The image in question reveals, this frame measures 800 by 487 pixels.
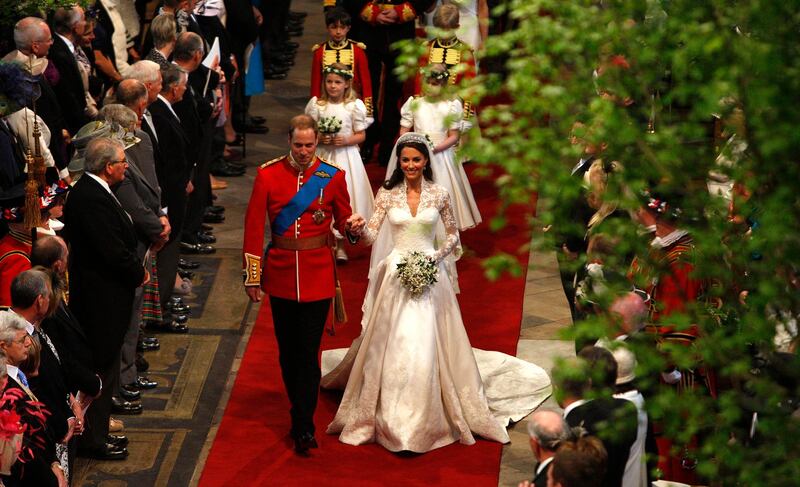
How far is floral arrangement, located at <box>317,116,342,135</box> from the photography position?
34.0 ft

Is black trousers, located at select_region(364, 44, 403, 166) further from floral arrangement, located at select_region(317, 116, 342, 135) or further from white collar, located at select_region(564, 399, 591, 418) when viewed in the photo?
white collar, located at select_region(564, 399, 591, 418)

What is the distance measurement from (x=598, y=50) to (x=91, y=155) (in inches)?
174

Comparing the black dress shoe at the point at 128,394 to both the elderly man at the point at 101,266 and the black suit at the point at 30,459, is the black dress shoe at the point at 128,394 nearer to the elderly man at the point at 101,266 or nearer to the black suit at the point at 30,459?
the elderly man at the point at 101,266

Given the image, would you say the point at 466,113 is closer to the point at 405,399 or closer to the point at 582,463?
the point at 405,399

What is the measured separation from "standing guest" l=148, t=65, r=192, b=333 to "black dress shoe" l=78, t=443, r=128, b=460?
1.80 metres

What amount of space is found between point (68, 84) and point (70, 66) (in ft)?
0.43

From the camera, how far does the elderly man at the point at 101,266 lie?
758cm

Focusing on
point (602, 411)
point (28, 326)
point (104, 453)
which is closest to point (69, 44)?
point (104, 453)

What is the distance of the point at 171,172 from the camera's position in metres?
9.49

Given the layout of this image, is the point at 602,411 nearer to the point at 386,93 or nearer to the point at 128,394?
the point at 128,394

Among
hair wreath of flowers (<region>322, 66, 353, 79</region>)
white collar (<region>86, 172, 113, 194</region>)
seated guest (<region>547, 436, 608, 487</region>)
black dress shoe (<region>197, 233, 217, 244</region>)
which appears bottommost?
black dress shoe (<region>197, 233, 217, 244</region>)

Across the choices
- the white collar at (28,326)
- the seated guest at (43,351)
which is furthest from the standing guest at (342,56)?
the white collar at (28,326)

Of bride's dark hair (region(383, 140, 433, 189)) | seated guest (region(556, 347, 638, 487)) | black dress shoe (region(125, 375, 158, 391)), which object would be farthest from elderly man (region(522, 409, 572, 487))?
black dress shoe (region(125, 375, 158, 391))

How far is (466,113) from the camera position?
423 inches
